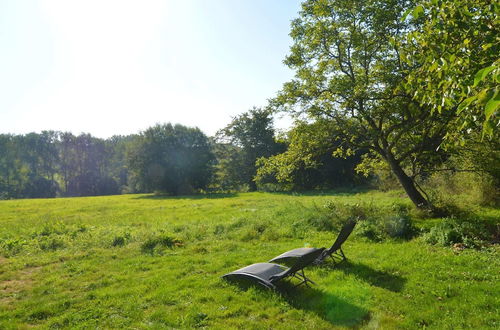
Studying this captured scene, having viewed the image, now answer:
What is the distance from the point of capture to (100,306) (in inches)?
226

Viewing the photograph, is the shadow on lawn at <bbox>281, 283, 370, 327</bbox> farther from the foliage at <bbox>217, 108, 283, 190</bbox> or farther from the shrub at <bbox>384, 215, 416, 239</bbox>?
the foliage at <bbox>217, 108, 283, 190</bbox>

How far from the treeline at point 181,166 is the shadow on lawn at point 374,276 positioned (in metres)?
16.4

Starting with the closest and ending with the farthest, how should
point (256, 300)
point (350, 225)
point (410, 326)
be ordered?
point (410, 326) < point (256, 300) < point (350, 225)

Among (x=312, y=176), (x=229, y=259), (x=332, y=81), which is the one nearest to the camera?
(x=229, y=259)

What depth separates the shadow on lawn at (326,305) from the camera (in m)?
4.79

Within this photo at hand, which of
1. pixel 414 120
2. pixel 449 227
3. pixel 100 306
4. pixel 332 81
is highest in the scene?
pixel 332 81

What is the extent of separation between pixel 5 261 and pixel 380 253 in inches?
420

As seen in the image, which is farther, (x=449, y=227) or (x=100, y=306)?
(x=449, y=227)

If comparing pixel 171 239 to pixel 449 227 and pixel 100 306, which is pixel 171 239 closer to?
pixel 100 306

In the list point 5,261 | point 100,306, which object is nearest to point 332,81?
point 100,306

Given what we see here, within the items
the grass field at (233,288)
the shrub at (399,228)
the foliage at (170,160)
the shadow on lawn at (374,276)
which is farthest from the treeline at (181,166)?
the shadow on lawn at (374,276)

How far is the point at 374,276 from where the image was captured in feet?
21.1

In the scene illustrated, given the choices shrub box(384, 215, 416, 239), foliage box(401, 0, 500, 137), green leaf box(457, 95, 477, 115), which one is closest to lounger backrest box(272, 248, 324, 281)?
foliage box(401, 0, 500, 137)

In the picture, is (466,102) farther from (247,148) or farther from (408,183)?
(247,148)
